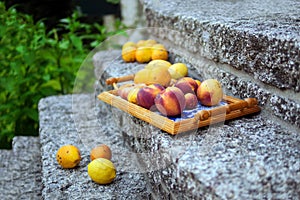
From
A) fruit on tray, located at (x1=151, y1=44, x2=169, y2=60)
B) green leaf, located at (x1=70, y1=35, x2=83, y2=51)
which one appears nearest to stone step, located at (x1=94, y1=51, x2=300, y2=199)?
fruit on tray, located at (x1=151, y1=44, x2=169, y2=60)

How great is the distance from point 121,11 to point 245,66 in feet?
11.2

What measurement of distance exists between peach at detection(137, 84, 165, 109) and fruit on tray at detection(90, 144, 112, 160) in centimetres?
29

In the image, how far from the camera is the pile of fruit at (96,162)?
1.38 m

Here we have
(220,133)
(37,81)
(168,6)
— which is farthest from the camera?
(37,81)

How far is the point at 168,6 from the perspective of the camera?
6.95ft

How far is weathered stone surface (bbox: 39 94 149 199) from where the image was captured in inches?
53.6

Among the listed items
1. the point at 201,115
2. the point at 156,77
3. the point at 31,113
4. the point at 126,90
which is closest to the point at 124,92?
the point at 126,90

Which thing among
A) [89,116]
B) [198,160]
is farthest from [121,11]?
[198,160]

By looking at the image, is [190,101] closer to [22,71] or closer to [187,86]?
[187,86]

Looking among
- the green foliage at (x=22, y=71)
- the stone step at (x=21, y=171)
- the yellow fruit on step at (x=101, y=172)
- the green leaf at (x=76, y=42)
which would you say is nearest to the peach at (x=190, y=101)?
the yellow fruit on step at (x=101, y=172)

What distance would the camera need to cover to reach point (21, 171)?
5.98 ft

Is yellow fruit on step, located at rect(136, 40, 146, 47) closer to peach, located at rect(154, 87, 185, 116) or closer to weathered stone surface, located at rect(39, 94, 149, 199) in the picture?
weathered stone surface, located at rect(39, 94, 149, 199)

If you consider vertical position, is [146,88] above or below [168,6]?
below

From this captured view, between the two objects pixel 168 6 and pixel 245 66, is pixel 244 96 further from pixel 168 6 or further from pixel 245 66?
pixel 168 6
